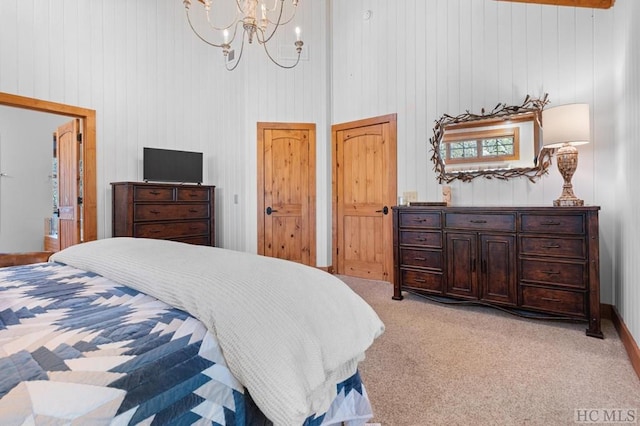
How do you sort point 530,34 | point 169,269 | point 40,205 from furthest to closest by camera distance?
point 40,205 < point 530,34 < point 169,269

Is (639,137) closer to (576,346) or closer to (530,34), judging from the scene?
(576,346)

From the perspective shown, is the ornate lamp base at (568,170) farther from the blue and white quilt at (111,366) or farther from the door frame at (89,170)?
the door frame at (89,170)

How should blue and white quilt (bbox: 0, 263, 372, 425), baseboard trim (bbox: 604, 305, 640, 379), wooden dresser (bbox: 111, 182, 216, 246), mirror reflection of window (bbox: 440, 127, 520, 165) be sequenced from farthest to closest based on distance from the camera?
wooden dresser (bbox: 111, 182, 216, 246), mirror reflection of window (bbox: 440, 127, 520, 165), baseboard trim (bbox: 604, 305, 640, 379), blue and white quilt (bbox: 0, 263, 372, 425)

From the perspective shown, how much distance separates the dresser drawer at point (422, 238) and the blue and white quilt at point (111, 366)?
230cm

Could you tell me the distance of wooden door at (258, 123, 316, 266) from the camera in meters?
4.46

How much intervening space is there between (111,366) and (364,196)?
3781 millimetres

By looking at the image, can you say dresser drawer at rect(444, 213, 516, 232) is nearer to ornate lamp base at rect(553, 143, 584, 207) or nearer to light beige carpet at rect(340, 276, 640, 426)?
ornate lamp base at rect(553, 143, 584, 207)

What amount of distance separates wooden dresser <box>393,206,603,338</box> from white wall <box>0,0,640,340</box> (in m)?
0.25

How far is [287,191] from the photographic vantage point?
4.51 metres

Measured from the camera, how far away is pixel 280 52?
4496mm

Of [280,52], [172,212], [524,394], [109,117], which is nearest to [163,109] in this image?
[109,117]

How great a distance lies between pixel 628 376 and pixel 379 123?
3.25m

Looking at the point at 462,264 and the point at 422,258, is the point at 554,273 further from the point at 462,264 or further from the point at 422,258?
the point at 422,258

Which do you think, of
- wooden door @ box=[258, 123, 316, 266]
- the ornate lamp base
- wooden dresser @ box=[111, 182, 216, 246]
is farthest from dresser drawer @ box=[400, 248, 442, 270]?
wooden dresser @ box=[111, 182, 216, 246]
